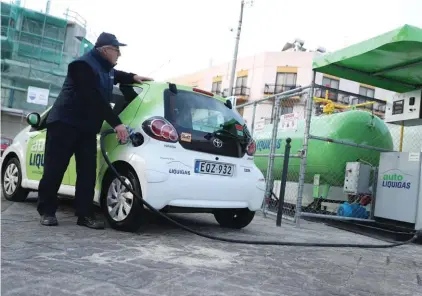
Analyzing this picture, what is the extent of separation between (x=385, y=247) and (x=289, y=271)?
243cm

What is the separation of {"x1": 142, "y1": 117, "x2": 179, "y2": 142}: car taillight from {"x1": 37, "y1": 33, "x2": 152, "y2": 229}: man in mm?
237

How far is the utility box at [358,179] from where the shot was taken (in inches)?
297

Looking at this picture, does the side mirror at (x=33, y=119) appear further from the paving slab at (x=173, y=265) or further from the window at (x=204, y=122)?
the window at (x=204, y=122)

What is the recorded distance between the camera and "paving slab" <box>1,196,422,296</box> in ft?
8.30

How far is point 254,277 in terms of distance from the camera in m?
2.99

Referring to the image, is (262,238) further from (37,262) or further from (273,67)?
(273,67)

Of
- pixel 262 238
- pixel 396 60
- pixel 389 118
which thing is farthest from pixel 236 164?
pixel 389 118

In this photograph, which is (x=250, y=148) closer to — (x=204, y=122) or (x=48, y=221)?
(x=204, y=122)

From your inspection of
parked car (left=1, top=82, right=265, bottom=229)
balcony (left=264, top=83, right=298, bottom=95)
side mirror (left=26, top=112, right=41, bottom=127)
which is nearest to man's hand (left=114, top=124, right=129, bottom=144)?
parked car (left=1, top=82, right=265, bottom=229)

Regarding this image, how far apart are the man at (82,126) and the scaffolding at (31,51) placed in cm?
4219

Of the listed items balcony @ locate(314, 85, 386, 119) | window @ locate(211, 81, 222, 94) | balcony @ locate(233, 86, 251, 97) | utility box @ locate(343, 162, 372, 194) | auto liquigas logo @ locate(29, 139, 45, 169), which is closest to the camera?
auto liquigas logo @ locate(29, 139, 45, 169)

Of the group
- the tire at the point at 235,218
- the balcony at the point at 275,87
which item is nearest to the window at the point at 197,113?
the tire at the point at 235,218

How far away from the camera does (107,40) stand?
4332mm

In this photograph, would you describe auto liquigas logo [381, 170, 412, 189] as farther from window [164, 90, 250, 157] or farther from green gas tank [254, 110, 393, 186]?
window [164, 90, 250, 157]
